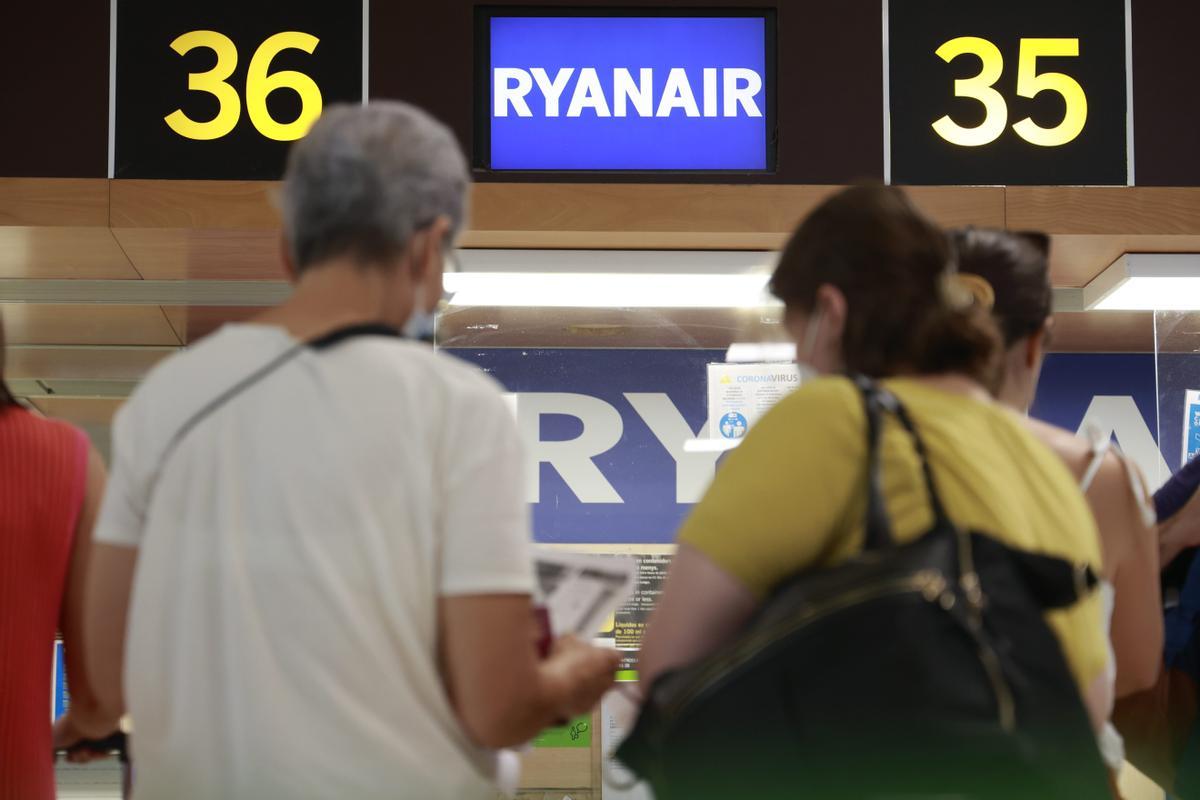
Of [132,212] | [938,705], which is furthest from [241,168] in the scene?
[938,705]

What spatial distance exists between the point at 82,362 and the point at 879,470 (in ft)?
12.4

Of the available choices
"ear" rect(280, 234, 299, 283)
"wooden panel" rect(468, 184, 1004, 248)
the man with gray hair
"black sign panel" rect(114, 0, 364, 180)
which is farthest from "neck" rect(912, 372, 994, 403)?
"black sign panel" rect(114, 0, 364, 180)

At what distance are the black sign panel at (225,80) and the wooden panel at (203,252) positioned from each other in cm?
20

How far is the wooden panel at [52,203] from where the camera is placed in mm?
3473

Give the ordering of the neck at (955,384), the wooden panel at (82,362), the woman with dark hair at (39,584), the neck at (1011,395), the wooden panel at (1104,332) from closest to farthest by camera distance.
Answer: the neck at (955,384) < the woman with dark hair at (39,584) < the neck at (1011,395) < the wooden panel at (1104,332) < the wooden panel at (82,362)

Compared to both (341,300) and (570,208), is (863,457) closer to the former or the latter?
(341,300)

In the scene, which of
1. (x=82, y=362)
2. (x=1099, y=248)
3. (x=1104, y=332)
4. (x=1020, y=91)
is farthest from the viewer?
(x=82, y=362)

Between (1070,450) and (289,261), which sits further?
(1070,450)

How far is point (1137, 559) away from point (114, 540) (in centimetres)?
146

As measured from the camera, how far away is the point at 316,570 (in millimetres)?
1394

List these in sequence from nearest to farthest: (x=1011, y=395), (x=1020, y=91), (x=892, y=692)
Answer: (x=892, y=692) → (x=1011, y=395) → (x=1020, y=91)

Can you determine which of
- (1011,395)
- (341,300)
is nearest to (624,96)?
(1011,395)

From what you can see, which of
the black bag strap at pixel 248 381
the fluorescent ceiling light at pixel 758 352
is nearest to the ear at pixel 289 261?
the black bag strap at pixel 248 381

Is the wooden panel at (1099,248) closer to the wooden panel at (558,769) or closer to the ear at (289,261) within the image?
the wooden panel at (558,769)
